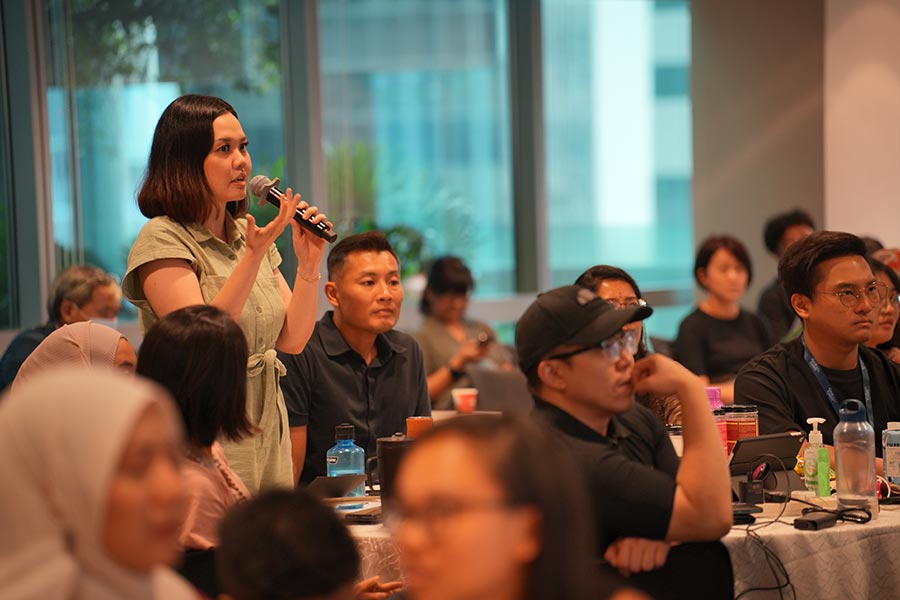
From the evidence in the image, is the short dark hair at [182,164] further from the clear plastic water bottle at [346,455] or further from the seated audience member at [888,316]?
the seated audience member at [888,316]

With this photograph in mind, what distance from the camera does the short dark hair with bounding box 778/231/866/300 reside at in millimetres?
3473

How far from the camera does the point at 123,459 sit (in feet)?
4.53

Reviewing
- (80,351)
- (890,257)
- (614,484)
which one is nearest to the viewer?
(614,484)

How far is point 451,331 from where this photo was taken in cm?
661

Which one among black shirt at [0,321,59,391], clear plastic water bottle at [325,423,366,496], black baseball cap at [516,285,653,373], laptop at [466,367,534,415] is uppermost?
black baseball cap at [516,285,653,373]

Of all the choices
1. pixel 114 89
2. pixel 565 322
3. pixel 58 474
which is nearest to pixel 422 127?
pixel 114 89

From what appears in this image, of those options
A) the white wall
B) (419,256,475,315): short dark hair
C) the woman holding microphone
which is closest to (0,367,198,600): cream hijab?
the woman holding microphone

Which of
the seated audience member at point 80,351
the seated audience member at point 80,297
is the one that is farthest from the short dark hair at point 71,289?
the seated audience member at point 80,351

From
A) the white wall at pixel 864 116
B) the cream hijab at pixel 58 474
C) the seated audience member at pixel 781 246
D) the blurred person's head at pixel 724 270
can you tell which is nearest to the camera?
the cream hijab at pixel 58 474

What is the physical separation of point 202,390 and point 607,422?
823mm

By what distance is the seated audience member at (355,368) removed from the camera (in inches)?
145

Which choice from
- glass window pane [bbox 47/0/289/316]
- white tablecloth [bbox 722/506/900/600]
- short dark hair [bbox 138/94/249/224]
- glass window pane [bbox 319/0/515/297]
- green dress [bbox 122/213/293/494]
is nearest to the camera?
white tablecloth [bbox 722/506/900/600]

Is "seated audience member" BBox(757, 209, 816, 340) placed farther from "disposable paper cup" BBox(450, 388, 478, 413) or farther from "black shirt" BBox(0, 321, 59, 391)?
"black shirt" BBox(0, 321, 59, 391)

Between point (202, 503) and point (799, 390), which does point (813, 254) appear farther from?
point (202, 503)
